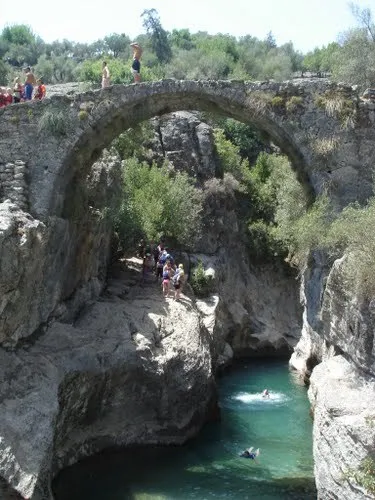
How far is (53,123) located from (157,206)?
7.88 metres

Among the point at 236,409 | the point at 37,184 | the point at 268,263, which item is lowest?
the point at 236,409

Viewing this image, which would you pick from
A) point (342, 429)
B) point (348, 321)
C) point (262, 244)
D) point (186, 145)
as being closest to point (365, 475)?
point (342, 429)

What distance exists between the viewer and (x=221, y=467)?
13078 millimetres

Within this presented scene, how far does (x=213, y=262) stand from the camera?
23.5 metres

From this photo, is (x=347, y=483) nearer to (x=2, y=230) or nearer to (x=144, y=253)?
(x=2, y=230)

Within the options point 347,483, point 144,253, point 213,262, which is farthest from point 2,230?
point 213,262

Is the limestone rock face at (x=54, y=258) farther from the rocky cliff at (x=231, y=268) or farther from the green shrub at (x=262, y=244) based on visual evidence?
the green shrub at (x=262, y=244)

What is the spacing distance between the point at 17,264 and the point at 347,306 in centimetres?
609

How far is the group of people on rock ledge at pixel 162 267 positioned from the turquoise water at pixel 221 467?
3613 millimetres

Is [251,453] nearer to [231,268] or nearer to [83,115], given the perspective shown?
[83,115]

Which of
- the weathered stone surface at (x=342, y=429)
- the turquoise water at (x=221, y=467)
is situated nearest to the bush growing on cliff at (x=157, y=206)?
the turquoise water at (x=221, y=467)

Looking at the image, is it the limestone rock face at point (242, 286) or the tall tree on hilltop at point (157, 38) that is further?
the tall tree on hilltop at point (157, 38)

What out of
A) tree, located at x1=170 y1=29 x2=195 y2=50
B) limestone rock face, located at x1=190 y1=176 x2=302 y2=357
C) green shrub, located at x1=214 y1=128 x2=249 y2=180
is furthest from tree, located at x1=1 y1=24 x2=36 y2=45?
limestone rock face, located at x1=190 y1=176 x2=302 y2=357

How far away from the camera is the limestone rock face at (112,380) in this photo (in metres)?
11.7
